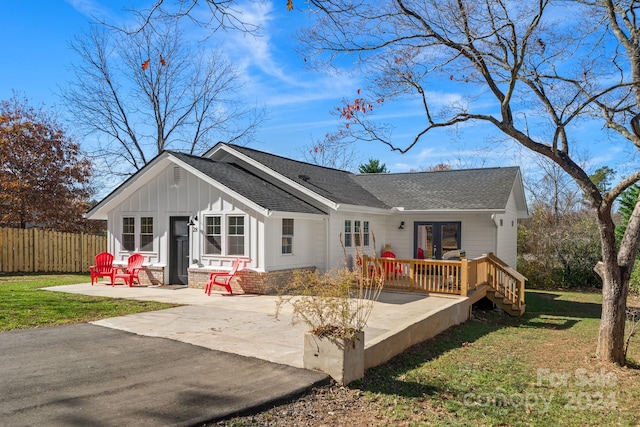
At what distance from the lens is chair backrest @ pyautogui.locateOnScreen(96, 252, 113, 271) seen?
15148 mm

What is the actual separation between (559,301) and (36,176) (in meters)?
23.5

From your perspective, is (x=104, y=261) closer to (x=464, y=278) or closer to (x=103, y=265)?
(x=103, y=265)

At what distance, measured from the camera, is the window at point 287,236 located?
1360cm

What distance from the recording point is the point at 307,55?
28.3 feet

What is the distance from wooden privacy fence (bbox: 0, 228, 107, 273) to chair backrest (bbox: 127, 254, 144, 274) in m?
7.43

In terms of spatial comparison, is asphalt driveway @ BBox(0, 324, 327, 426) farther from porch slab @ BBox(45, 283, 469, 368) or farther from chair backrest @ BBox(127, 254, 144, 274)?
chair backrest @ BBox(127, 254, 144, 274)

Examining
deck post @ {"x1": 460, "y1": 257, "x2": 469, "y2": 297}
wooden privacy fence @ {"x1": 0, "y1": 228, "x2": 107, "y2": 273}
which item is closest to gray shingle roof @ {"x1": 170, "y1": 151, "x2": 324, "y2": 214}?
deck post @ {"x1": 460, "y1": 257, "x2": 469, "y2": 297}

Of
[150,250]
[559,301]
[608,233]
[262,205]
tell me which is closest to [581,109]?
[608,233]

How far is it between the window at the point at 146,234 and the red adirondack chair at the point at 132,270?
0.38m

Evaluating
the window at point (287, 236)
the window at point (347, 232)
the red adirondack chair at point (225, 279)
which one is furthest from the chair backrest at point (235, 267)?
the window at point (347, 232)

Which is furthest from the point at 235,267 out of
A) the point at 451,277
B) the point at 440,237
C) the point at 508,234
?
the point at 508,234

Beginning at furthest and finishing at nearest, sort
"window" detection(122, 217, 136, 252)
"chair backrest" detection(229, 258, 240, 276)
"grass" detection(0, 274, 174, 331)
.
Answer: "window" detection(122, 217, 136, 252)
"chair backrest" detection(229, 258, 240, 276)
"grass" detection(0, 274, 174, 331)

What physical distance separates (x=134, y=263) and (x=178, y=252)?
1.40 metres

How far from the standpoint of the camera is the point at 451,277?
12445 mm
